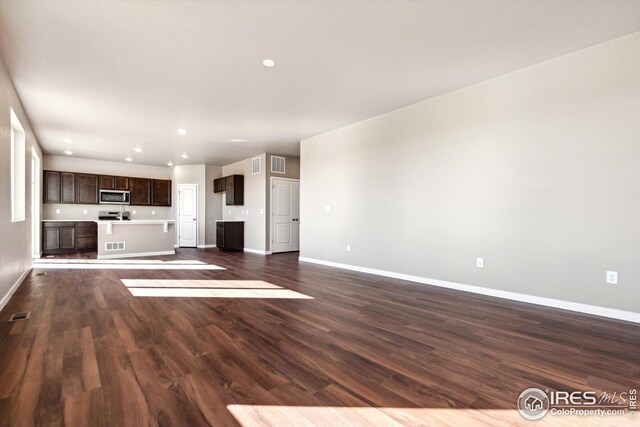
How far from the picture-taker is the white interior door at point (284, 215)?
316 inches

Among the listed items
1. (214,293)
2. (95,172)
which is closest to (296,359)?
(214,293)

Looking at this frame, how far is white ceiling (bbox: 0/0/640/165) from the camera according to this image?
2.50m

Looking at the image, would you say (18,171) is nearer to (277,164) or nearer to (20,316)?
(20,316)

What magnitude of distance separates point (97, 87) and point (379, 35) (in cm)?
360

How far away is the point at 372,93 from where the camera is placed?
13.7ft

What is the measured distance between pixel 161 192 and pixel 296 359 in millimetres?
9253

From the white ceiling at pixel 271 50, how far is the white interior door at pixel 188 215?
4777 millimetres

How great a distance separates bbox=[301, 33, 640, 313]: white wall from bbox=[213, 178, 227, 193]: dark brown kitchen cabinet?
5496 mm

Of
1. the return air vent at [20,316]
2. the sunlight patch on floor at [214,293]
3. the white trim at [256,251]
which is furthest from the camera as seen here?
the white trim at [256,251]

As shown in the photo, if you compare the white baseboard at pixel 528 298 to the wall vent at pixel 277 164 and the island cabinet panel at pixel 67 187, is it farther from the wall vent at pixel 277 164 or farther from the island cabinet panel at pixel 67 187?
the island cabinet panel at pixel 67 187

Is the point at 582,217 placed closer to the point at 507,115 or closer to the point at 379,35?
the point at 507,115

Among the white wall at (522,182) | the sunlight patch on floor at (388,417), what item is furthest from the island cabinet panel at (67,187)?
the sunlight patch on floor at (388,417)

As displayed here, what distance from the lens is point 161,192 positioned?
9.74 m

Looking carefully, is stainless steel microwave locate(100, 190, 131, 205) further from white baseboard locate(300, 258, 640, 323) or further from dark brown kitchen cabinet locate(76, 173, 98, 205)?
white baseboard locate(300, 258, 640, 323)
